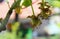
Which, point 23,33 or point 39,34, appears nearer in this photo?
point 23,33

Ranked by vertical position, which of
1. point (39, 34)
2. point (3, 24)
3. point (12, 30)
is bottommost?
point (39, 34)

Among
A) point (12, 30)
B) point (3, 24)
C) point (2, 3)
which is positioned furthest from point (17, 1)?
point (12, 30)

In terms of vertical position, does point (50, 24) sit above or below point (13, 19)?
below

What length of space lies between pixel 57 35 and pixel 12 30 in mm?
441

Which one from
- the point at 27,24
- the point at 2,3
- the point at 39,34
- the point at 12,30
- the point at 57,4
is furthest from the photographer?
the point at 39,34

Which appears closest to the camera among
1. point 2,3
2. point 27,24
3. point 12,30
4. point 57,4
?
point 57,4

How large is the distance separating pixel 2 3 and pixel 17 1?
2.42 feet

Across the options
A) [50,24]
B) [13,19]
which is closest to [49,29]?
[50,24]

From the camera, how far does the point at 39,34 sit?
1.46m

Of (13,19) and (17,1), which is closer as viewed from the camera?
(17,1)

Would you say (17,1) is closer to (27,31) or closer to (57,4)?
(57,4)

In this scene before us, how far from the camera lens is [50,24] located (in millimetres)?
1480

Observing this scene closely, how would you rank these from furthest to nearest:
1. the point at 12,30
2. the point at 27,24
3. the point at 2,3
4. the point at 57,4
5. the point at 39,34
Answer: the point at 39,34 → the point at 27,24 → the point at 12,30 → the point at 2,3 → the point at 57,4

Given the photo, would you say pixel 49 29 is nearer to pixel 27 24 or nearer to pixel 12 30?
pixel 27 24
